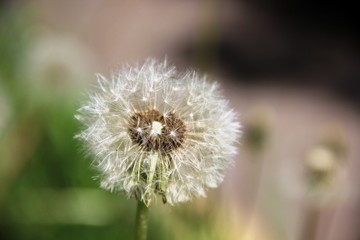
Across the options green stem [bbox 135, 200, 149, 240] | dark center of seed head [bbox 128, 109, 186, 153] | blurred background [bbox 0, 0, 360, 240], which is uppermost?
blurred background [bbox 0, 0, 360, 240]

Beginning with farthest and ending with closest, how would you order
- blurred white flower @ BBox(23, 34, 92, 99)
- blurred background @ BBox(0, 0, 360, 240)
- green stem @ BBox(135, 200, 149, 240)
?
1. blurred white flower @ BBox(23, 34, 92, 99)
2. blurred background @ BBox(0, 0, 360, 240)
3. green stem @ BBox(135, 200, 149, 240)

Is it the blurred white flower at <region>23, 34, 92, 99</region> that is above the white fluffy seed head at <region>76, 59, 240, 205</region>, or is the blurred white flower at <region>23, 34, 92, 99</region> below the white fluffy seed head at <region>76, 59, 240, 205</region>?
above

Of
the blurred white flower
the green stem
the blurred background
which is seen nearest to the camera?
the green stem

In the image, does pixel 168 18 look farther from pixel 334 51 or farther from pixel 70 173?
pixel 70 173

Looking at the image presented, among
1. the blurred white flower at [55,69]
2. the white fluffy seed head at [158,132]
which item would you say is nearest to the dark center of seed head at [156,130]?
the white fluffy seed head at [158,132]

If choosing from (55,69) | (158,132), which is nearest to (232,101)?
(55,69)

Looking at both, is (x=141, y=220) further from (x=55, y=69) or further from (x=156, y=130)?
(x=55, y=69)

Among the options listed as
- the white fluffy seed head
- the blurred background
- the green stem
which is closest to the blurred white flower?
the blurred background

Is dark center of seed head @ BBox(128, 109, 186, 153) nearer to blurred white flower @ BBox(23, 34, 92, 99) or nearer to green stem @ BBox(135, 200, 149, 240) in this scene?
green stem @ BBox(135, 200, 149, 240)
